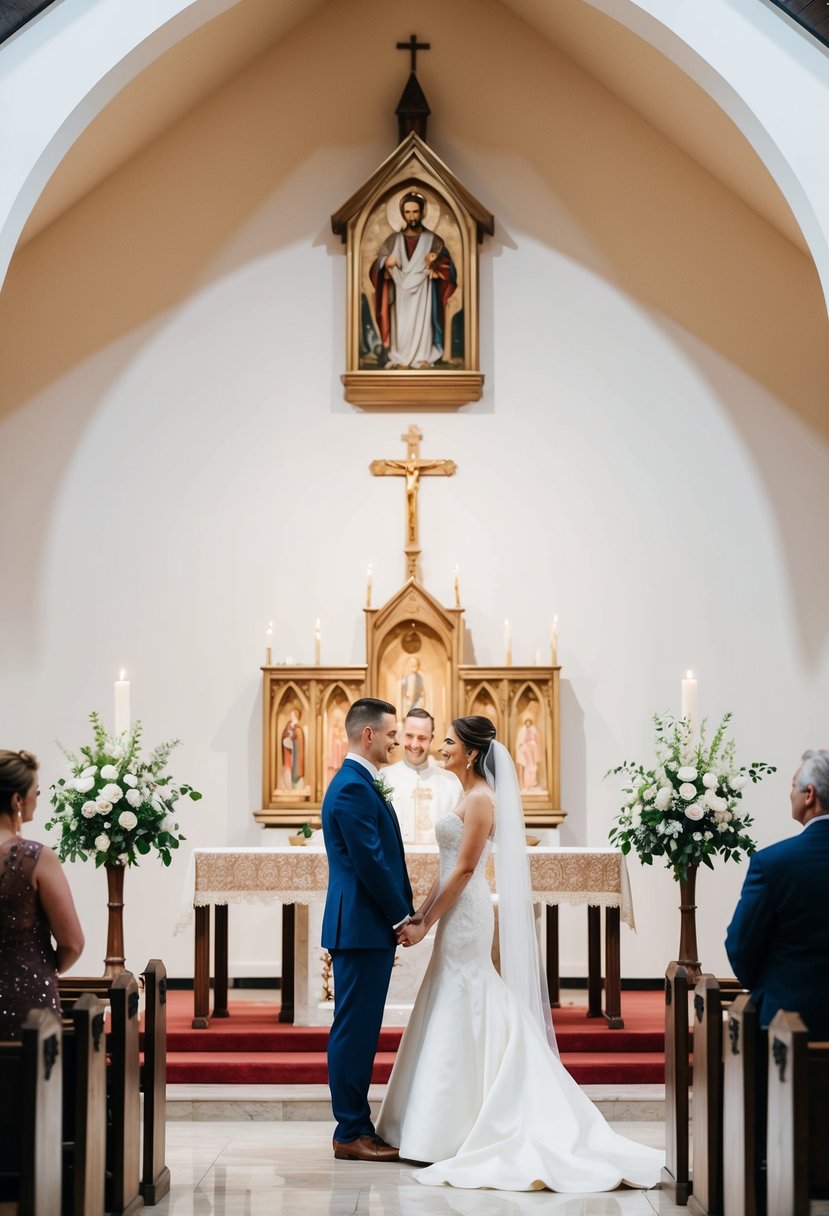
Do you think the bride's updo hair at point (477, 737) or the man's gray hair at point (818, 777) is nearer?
the man's gray hair at point (818, 777)

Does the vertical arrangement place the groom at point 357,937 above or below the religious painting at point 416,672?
below

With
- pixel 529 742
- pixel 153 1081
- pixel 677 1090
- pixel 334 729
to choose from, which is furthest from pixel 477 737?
pixel 334 729

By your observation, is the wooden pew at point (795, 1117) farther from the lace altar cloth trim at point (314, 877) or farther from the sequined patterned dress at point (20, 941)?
the lace altar cloth trim at point (314, 877)

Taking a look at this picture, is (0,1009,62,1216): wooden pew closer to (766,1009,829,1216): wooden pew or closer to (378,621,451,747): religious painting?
(766,1009,829,1216): wooden pew

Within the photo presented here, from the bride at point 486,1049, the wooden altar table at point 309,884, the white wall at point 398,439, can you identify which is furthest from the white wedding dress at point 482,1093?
the white wall at point 398,439

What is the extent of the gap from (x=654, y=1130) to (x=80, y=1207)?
303 centimetres

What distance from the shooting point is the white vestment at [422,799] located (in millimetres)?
8344

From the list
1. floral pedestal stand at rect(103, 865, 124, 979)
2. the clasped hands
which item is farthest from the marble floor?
floral pedestal stand at rect(103, 865, 124, 979)

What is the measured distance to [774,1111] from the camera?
13.2 feet

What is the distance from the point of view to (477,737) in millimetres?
5832

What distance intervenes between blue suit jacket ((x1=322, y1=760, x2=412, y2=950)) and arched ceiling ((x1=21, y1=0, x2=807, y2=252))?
16.7 feet

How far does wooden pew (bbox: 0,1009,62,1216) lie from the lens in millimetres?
3795

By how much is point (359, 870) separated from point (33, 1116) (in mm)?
2033

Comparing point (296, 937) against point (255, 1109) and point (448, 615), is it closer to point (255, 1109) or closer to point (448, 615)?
point (255, 1109)
